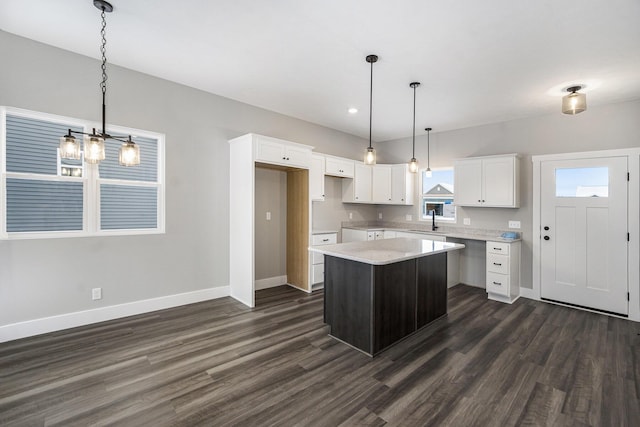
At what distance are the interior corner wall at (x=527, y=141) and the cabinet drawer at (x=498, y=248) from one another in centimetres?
63

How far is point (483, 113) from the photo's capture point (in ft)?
15.0

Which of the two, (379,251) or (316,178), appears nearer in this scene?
(379,251)

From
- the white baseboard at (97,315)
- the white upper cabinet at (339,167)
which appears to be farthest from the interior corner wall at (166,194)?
the white upper cabinet at (339,167)

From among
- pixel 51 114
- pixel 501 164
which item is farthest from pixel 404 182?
pixel 51 114

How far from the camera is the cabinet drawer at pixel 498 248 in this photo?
14.2ft

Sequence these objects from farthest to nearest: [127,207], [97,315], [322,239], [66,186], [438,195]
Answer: [438,195] < [322,239] < [127,207] < [97,315] < [66,186]

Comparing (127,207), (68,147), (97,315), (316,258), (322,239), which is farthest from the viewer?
(322,239)

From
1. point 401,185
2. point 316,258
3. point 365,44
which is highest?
point 365,44

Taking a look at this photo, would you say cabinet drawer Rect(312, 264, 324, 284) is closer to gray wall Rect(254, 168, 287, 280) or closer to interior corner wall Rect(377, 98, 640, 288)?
gray wall Rect(254, 168, 287, 280)

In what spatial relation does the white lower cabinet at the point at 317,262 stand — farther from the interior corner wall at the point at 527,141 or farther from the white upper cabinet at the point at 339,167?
the interior corner wall at the point at 527,141

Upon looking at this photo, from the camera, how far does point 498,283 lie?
4395mm

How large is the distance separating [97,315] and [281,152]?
296 cm

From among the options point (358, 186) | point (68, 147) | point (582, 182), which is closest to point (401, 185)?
point (358, 186)

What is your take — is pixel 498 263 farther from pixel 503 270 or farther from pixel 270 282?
pixel 270 282
